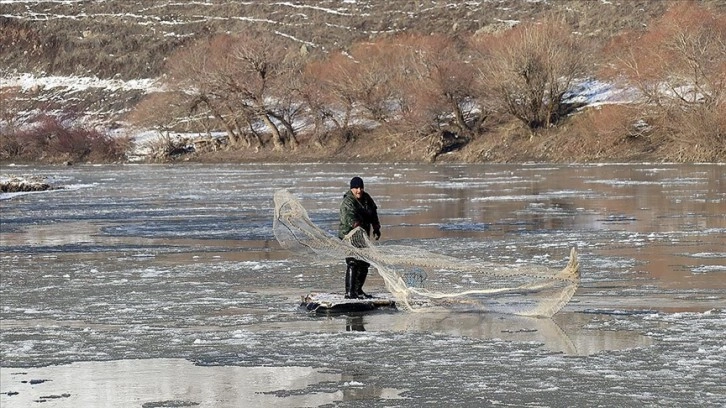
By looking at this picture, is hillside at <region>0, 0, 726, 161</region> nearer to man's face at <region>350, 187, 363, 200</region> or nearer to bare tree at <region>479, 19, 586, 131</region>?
bare tree at <region>479, 19, 586, 131</region>

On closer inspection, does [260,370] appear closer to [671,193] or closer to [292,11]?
[671,193]

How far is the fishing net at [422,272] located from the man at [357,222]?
0.16m

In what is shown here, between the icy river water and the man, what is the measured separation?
0.79 metres

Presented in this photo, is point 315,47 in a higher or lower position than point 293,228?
higher

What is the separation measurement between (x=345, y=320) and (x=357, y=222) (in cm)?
171

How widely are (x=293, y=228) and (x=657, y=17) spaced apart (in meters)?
74.7

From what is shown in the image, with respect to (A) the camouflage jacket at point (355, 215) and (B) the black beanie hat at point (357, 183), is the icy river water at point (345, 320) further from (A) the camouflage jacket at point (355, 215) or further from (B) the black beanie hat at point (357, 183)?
(B) the black beanie hat at point (357, 183)

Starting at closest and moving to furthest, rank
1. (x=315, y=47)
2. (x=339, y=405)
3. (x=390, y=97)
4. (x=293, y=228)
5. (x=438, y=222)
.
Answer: (x=339, y=405) → (x=293, y=228) → (x=438, y=222) → (x=390, y=97) → (x=315, y=47)

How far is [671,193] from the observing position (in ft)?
115

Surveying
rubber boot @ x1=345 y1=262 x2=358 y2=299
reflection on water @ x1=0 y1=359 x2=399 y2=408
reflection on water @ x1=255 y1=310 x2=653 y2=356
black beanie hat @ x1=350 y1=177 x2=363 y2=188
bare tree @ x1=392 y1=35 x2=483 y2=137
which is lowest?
reflection on water @ x1=0 y1=359 x2=399 y2=408

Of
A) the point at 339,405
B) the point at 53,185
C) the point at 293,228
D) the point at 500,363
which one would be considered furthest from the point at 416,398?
the point at 53,185

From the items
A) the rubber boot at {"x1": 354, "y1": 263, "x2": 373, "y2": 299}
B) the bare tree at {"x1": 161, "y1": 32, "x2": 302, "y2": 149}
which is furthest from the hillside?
the rubber boot at {"x1": 354, "y1": 263, "x2": 373, "y2": 299}

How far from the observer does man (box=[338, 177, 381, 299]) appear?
51.7 ft

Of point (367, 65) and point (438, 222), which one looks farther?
point (367, 65)
